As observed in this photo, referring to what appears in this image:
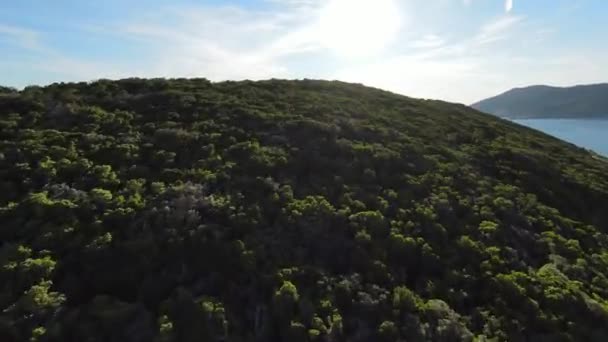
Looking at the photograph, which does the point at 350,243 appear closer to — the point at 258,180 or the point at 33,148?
the point at 258,180

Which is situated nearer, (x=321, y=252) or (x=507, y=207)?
(x=321, y=252)

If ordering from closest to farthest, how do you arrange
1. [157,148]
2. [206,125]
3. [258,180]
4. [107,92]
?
[258,180] → [157,148] → [206,125] → [107,92]

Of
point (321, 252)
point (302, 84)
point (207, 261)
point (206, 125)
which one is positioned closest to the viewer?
point (207, 261)

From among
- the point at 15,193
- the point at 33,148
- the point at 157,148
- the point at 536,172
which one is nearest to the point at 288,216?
the point at 157,148

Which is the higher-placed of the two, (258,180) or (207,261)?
(258,180)

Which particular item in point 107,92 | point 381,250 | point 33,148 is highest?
point 107,92

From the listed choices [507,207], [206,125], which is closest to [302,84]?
[206,125]

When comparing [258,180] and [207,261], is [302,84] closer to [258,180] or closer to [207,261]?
[258,180]
